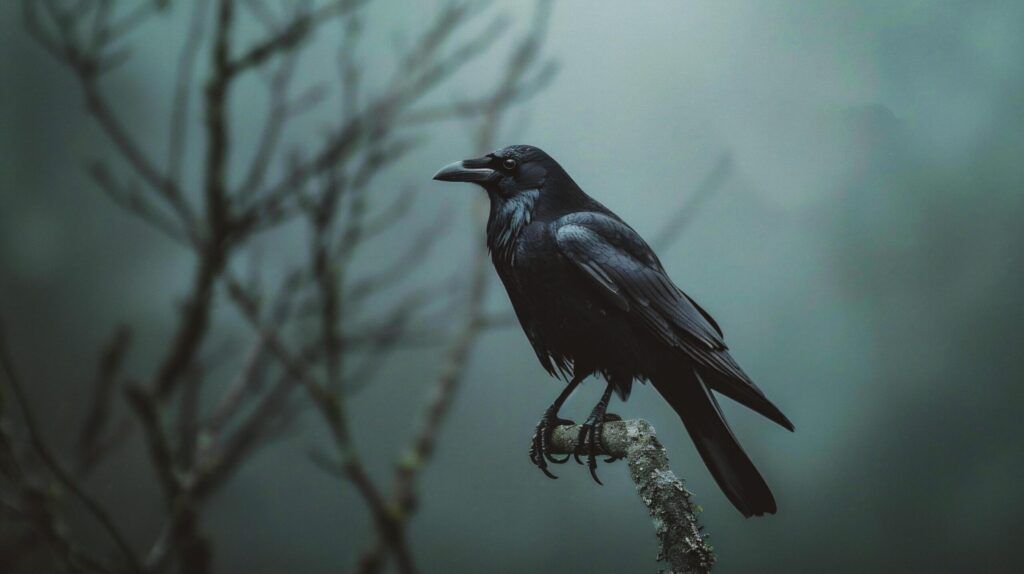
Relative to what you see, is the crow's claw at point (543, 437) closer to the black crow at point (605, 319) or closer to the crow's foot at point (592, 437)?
the black crow at point (605, 319)

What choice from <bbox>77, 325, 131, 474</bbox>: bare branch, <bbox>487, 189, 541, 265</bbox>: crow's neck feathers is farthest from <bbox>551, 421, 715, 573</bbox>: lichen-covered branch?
<bbox>77, 325, 131, 474</bbox>: bare branch

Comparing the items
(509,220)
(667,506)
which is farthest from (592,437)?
(509,220)

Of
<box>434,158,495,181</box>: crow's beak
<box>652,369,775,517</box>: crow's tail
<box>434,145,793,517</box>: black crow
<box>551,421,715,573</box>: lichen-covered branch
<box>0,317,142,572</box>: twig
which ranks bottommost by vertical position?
<box>0,317,142,572</box>: twig

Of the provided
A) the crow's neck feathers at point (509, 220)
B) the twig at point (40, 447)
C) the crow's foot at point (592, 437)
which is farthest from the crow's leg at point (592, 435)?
the twig at point (40, 447)

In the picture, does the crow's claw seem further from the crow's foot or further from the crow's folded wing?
the crow's folded wing

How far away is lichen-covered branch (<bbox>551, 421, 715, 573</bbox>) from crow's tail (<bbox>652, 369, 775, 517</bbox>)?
0.29 metres

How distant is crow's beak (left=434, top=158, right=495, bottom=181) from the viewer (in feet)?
8.36

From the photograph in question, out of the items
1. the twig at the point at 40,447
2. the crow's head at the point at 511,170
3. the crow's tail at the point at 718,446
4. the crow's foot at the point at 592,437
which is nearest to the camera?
the twig at the point at 40,447

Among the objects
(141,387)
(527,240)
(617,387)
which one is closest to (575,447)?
(617,387)

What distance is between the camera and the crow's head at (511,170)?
8.52 feet

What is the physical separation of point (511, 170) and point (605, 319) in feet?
2.01

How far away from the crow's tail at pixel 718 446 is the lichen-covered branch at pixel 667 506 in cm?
29

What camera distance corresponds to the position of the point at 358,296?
3.22m

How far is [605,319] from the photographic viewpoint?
2.36m
